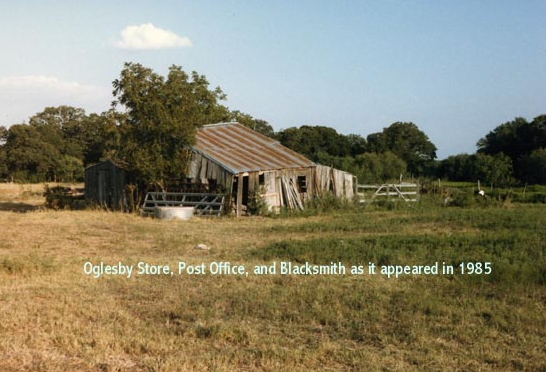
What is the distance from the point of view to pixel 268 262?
11.0 metres

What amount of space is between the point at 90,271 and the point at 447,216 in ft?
41.6

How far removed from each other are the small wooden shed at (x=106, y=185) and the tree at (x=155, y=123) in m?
1.65

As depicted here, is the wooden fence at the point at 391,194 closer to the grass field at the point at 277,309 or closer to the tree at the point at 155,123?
the tree at the point at 155,123

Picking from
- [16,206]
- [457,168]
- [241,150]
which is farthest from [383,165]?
[16,206]

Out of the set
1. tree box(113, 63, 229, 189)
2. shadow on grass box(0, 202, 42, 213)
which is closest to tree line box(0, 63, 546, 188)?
tree box(113, 63, 229, 189)

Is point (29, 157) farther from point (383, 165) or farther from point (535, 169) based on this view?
point (535, 169)

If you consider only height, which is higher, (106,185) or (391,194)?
(106,185)

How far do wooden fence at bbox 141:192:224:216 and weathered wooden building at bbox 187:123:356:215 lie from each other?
1.88 feet

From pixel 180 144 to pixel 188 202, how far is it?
259cm

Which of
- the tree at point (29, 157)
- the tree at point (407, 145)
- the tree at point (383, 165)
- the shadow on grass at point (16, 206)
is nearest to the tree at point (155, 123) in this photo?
the shadow on grass at point (16, 206)

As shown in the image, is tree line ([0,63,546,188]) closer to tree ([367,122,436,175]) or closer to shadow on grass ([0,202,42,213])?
tree ([367,122,436,175])

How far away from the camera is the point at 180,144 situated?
22812 mm

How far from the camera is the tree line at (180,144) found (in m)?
22.3

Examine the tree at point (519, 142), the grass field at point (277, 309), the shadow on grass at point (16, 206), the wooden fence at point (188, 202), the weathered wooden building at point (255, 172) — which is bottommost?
the grass field at point (277, 309)
